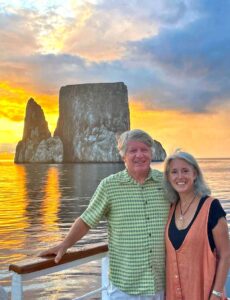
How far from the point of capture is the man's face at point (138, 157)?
95.0 inches

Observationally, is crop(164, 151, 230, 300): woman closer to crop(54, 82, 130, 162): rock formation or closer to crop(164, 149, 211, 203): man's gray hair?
crop(164, 149, 211, 203): man's gray hair

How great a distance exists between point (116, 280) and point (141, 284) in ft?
0.50

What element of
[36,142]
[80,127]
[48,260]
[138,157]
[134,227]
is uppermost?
[80,127]

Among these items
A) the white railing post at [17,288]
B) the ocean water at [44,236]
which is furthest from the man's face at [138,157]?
the ocean water at [44,236]

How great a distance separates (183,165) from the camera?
2.36 meters

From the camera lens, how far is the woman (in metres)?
2.15

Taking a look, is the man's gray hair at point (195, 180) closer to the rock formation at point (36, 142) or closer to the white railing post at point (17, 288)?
the white railing post at point (17, 288)

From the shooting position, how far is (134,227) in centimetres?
234

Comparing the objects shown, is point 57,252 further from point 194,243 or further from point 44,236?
point 44,236

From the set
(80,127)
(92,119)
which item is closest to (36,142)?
(80,127)

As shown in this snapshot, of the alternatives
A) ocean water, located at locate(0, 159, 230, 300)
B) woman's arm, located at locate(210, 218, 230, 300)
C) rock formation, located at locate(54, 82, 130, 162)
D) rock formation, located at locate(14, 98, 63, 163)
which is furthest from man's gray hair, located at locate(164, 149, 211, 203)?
rock formation, located at locate(14, 98, 63, 163)

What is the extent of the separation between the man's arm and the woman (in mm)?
505

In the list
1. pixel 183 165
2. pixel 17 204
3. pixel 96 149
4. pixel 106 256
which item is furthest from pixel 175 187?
pixel 96 149

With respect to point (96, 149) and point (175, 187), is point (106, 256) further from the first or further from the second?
point (96, 149)
